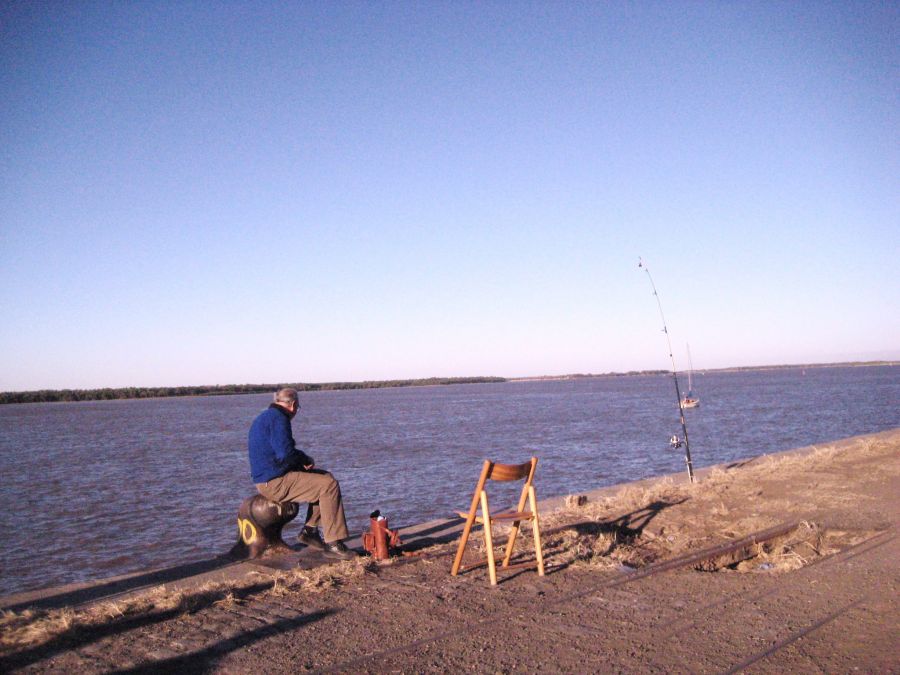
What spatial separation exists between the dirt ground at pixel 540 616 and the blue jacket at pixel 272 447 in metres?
0.99

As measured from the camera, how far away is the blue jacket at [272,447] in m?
7.15

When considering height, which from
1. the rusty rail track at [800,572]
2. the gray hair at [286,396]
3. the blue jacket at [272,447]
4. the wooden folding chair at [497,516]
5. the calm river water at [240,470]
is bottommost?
the calm river water at [240,470]

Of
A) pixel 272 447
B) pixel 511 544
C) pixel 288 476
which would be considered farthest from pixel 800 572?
pixel 272 447

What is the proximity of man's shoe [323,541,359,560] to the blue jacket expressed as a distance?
2.68ft

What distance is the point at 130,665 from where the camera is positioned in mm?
4473

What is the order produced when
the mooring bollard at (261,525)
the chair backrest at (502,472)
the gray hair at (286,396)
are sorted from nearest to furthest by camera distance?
the chair backrest at (502,472)
the gray hair at (286,396)
the mooring bollard at (261,525)

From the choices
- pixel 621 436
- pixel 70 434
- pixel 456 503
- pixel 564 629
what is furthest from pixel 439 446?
pixel 70 434

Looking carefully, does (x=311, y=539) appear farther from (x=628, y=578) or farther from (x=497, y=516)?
(x=628, y=578)

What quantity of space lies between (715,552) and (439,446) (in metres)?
22.2

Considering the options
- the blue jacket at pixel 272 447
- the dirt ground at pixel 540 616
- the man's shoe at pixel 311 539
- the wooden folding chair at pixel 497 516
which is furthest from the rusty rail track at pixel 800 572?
the blue jacket at pixel 272 447

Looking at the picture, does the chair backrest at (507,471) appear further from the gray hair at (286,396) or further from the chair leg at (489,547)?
the gray hair at (286,396)

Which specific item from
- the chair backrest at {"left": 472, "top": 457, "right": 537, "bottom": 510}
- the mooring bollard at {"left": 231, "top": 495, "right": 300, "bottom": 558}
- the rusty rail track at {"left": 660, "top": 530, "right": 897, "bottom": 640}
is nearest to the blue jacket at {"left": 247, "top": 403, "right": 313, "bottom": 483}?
the mooring bollard at {"left": 231, "top": 495, "right": 300, "bottom": 558}

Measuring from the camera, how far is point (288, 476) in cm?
727

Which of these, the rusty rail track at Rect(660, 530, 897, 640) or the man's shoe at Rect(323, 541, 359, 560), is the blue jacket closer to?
the man's shoe at Rect(323, 541, 359, 560)
